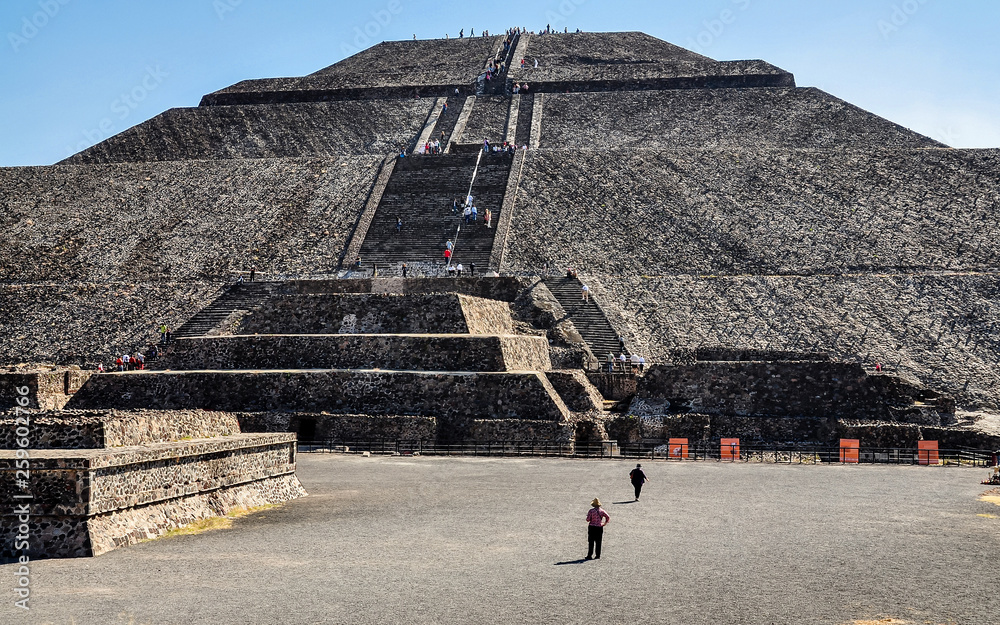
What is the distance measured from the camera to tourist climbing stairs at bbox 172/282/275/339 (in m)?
28.4

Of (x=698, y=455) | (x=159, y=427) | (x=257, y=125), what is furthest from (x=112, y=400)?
(x=257, y=125)

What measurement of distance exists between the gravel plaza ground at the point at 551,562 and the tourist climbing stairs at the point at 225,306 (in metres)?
15.1

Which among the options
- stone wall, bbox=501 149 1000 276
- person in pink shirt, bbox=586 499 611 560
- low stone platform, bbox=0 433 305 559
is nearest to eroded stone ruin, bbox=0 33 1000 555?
low stone platform, bbox=0 433 305 559

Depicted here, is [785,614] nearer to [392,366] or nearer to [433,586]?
[433,586]

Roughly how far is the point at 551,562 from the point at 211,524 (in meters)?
3.84

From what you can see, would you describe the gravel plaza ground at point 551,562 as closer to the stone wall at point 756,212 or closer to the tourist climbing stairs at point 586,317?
the tourist climbing stairs at point 586,317

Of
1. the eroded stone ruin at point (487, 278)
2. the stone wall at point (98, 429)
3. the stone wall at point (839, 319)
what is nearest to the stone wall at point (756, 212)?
the eroded stone ruin at point (487, 278)

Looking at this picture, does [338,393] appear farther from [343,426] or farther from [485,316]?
[485,316]

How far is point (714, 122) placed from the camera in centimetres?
4928

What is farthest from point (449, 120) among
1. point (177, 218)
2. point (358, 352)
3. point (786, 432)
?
point (786, 432)

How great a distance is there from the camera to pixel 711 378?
22.7 m

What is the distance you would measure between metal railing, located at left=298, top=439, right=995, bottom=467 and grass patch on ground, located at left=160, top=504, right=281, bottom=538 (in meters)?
7.17

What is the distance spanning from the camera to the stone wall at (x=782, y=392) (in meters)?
21.8

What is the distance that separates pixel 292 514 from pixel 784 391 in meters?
13.4
